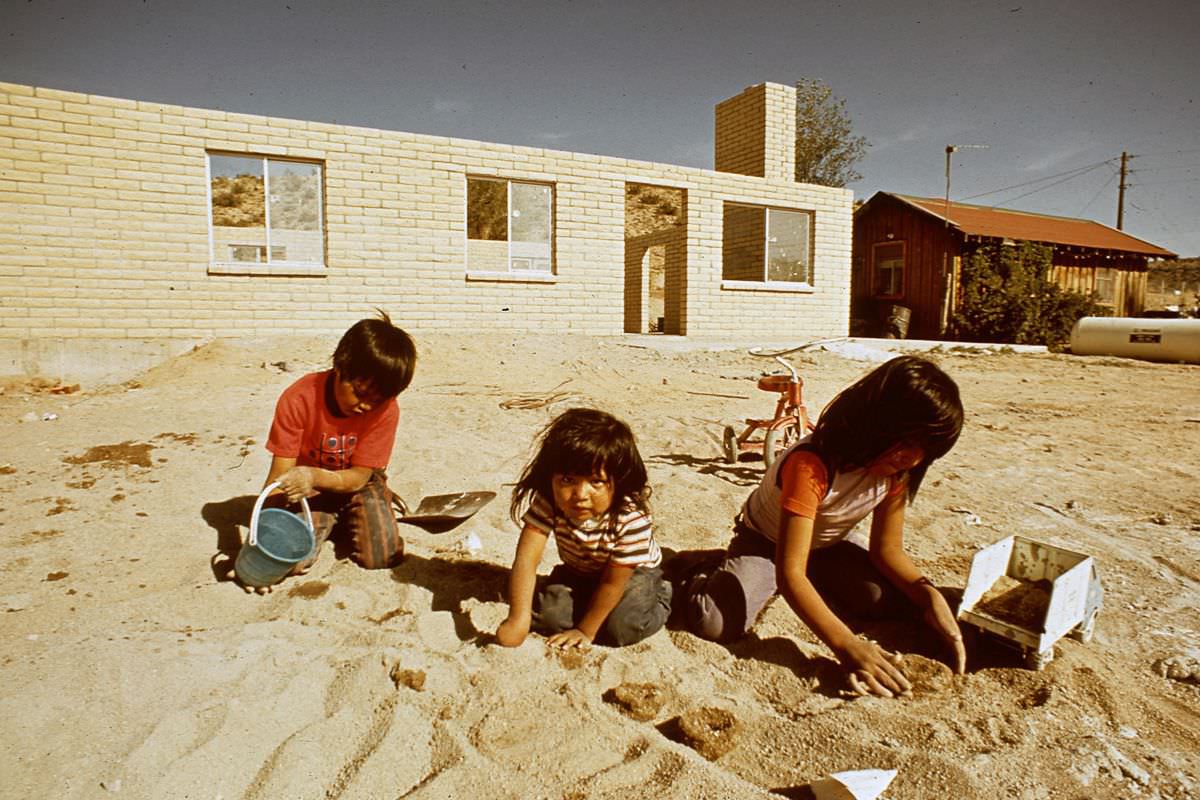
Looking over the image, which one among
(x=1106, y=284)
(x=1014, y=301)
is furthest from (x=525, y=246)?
(x=1106, y=284)

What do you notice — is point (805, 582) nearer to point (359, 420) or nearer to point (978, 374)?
point (359, 420)

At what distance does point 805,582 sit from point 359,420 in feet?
6.21

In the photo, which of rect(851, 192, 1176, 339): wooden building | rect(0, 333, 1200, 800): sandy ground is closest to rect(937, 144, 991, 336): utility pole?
rect(851, 192, 1176, 339): wooden building

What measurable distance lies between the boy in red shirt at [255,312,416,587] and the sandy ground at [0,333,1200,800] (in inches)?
5.7

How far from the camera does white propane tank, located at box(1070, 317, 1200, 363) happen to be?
11.7m

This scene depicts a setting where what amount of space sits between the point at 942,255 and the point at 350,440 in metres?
17.2

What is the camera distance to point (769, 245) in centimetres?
1299

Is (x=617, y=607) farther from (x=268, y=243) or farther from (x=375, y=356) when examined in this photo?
(x=268, y=243)

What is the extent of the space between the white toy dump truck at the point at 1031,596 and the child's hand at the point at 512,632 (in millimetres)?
1417

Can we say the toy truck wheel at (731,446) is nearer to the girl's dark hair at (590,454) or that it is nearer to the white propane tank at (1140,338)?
the girl's dark hair at (590,454)

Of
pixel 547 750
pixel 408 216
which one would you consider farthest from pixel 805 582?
pixel 408 216

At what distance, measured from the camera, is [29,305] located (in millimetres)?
8078

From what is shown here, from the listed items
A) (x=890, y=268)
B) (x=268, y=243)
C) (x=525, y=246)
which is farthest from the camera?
(x=890, y=268)

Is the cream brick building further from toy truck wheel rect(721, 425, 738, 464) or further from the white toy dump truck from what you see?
the white toy dump truck
